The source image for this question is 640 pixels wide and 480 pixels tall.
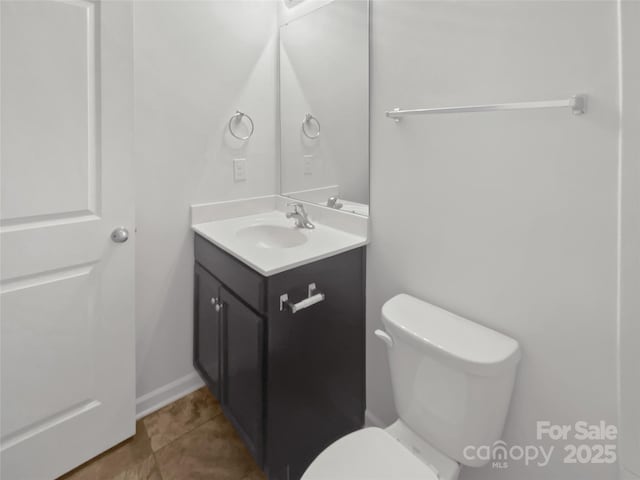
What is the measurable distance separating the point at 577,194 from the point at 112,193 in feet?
5.11

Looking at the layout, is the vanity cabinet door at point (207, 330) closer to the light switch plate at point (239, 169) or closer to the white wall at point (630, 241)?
the light switch plate at point (239, 169)

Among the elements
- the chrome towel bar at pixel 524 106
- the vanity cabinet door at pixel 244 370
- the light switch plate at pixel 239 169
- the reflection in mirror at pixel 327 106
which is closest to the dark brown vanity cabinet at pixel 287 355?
the vanity cabinet door at pixel 244 370

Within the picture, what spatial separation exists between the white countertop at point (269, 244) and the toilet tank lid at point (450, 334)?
0.34m

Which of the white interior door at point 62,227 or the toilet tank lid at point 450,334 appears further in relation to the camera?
the white interior door at point 62,227

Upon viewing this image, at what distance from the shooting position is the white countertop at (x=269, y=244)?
126 centimetres

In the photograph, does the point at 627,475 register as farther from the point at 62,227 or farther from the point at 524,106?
the point at 62,227

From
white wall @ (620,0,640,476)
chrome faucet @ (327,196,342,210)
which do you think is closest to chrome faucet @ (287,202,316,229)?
chrome faucet @ (327,196,342,210)

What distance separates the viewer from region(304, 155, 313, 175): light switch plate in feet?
5.98

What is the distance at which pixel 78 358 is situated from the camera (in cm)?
137

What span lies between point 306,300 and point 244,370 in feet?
1.26

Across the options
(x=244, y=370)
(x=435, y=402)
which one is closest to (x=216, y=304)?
(x=244, y=370)

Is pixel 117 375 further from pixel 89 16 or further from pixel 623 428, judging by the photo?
pixel 623 428

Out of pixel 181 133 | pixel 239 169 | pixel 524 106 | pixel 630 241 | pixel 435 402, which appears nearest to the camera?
pixel 630 241

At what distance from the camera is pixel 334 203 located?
1.67 meters
